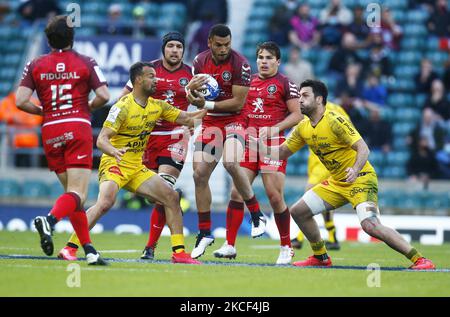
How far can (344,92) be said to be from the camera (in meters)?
21.2

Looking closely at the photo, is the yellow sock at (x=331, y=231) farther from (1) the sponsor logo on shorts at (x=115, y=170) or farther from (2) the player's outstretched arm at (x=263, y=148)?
(1) the sponsor logo on shorts at (x=115, y=170)

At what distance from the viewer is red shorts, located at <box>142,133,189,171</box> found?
1276 centimetres

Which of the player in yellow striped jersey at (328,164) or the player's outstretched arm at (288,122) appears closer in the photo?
the player in yellow striped jersey at (328,164)

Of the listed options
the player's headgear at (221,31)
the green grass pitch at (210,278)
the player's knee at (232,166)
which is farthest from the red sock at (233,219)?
the player's headgear at (221,31)

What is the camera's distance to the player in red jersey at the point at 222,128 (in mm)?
12078

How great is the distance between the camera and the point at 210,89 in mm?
11820

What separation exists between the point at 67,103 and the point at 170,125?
2.31m

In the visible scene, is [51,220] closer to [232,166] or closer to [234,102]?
[232,166]

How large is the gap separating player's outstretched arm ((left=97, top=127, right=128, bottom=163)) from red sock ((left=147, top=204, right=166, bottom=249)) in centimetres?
141

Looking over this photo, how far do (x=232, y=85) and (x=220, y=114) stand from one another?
0.42m

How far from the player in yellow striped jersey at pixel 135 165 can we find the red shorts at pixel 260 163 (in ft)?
5.24
